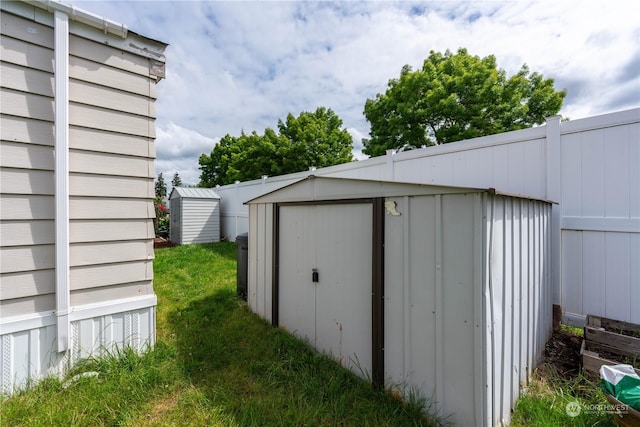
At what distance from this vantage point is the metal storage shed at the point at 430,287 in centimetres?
169

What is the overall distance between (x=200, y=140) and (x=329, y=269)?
27499 mm

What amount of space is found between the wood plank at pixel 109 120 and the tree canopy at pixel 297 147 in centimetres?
1270

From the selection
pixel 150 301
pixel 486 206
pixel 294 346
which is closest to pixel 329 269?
pixel 294 346

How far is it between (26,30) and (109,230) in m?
1.76

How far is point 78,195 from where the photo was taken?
2328 mm

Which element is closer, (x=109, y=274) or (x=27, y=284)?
(x=27, y=284)

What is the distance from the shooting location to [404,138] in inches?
536

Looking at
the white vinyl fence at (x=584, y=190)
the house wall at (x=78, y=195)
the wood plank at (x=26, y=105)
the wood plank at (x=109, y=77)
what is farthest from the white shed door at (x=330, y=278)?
the wood plank at (x=26, y=105)

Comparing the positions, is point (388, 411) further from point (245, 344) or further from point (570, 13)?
point (570, 13)

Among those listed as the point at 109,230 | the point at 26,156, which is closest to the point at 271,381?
the point at 109,230

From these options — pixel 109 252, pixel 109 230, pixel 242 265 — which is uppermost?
pixel 109 230

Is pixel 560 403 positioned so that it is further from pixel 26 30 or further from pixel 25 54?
pixel 26 30

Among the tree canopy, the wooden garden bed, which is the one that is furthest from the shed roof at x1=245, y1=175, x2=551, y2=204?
the tree canopy

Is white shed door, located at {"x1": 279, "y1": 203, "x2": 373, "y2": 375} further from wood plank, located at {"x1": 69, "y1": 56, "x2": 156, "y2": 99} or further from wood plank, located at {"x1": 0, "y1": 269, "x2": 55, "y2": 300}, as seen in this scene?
wood plank, located at {"x1": 0, "y1": 269, "x2": 55, "y2": 300}
